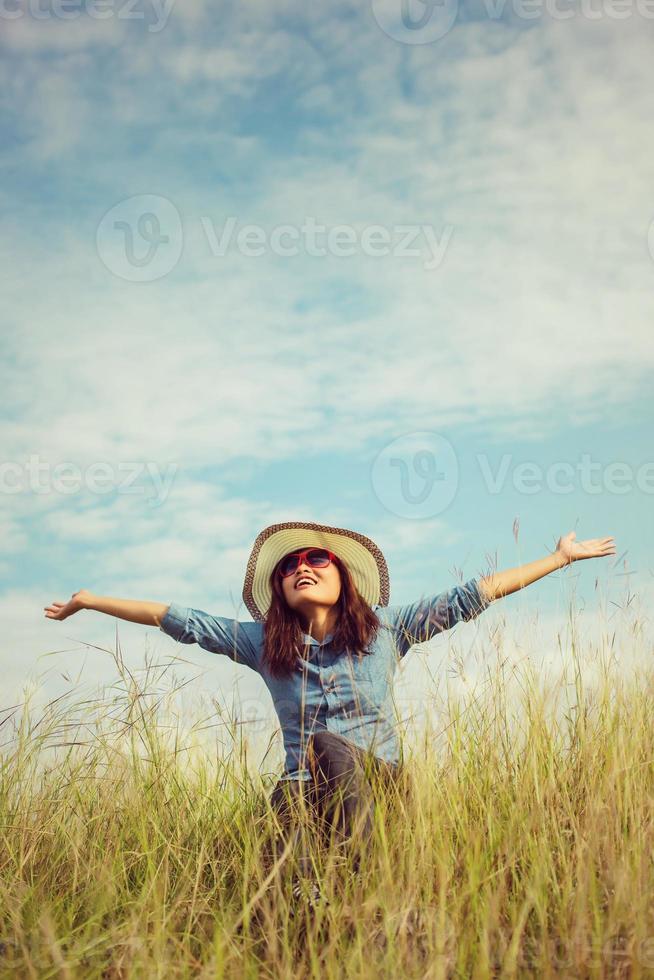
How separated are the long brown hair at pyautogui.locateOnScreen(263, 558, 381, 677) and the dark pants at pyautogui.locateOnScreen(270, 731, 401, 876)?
673 millimetres

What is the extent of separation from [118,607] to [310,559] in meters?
1.03

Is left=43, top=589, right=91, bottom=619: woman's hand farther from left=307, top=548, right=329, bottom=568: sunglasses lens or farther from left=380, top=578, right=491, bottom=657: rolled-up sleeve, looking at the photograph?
left=380, top=578, right=491, bottom=657: rolled-up sleeve

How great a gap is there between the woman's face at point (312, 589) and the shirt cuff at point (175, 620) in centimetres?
55

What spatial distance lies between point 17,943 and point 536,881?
1.78 meters

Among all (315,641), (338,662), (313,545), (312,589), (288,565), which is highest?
(313,545)

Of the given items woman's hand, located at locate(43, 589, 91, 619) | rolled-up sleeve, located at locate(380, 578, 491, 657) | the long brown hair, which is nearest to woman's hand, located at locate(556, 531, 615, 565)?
rolled-up sleeve, located at locate(380, 578, 491, 657)

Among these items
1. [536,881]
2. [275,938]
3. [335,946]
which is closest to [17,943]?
[275,938]

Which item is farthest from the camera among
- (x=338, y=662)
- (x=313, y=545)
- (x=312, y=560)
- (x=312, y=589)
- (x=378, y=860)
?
(x=313, y=545)

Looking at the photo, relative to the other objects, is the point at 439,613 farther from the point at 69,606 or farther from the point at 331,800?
the point at 69,606

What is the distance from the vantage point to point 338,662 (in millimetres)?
4348

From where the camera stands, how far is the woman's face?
14.8 feet

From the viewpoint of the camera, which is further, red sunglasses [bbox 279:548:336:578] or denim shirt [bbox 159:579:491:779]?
red sunglasses [bbox 279:548:336:578]

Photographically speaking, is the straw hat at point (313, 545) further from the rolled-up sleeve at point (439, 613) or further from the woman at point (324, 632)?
the rolled-up sleeve at point (439, 613)

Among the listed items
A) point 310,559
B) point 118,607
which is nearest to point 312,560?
point 310,559
